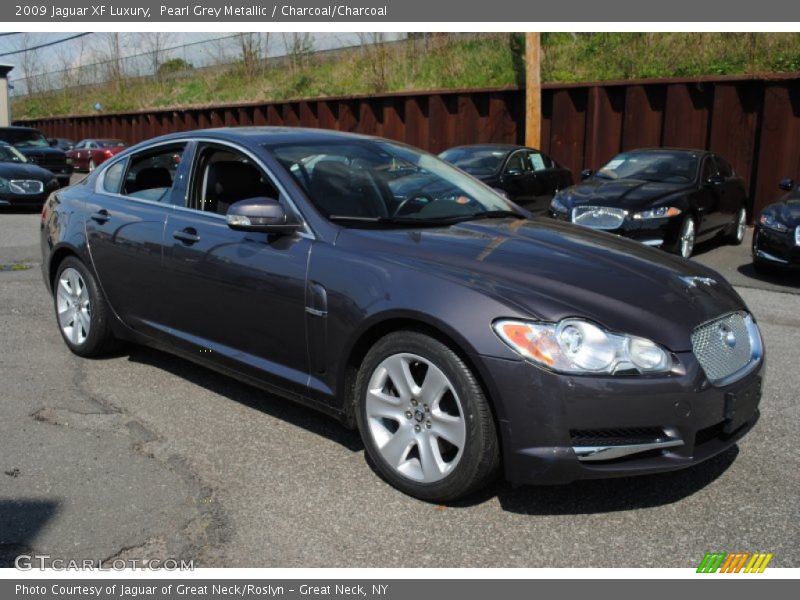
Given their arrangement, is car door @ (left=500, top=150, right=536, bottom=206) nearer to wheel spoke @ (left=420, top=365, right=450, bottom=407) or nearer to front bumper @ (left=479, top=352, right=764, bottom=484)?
wheel spoke @ (left=420, top=365, right=450, bottom=407)

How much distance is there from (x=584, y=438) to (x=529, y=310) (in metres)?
0.55

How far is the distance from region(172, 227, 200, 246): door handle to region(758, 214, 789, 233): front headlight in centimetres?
721

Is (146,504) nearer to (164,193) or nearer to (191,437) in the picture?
(191,437)

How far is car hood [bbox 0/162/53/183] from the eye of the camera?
52.5 feet

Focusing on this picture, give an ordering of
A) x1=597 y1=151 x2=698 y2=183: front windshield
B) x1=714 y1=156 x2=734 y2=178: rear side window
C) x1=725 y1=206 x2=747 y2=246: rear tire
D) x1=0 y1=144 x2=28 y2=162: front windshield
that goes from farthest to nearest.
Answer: x1=0 y1=144 x2=28 y2=162: front windshield → x1=725 y1=206 x2=747 y2=246: rear tire → x1=714 y1=156 x2=734 y2=178: rear side window → x1=597 y1=151 x2=698 y2=183: front windshield

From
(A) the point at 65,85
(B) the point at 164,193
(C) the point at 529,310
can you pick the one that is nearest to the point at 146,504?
(C) the point at 529,310

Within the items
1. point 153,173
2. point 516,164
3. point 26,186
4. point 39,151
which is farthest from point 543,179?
point 39,151

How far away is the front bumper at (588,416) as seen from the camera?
10.3ft

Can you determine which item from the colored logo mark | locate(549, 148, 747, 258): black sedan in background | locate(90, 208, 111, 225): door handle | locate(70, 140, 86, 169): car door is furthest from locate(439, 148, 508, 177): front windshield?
locate(70, 140, 86, 169): car door

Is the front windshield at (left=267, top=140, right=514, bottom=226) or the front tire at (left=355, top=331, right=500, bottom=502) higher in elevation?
the front windshield at (left=267, top=140, right=514, bottom=226)

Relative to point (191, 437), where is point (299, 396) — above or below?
above

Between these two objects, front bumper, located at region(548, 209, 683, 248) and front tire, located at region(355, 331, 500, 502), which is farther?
front bumper, located at region(548, 209, 683, 248)

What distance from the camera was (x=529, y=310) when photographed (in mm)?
3254

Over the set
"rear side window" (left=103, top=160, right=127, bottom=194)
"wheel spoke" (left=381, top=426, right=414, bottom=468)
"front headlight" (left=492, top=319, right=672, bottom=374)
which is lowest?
"wheel spoke" (left=381, top=426, right=414, bottom=468)
